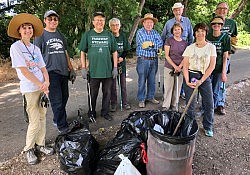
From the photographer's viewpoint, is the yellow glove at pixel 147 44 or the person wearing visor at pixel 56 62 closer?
the person wearing visor at pixel 56 62

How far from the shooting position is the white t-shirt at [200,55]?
4.06 meters

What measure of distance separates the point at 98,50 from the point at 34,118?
62.4 inches

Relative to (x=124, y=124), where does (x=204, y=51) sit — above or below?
above

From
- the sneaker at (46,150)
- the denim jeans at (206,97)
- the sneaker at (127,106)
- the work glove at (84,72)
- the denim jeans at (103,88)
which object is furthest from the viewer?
the sneaker at (127,106)

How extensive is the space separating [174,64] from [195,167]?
1925 mm

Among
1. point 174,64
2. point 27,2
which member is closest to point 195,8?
point 27,2

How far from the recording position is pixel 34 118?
3.58m

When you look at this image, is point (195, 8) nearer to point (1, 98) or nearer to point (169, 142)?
point (1, 98)

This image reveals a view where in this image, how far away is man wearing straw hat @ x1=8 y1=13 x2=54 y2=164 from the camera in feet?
10.8

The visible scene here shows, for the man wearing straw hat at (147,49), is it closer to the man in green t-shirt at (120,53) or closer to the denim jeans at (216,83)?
the man in green t-shirt at (120,53)

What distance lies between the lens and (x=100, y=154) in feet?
11.5

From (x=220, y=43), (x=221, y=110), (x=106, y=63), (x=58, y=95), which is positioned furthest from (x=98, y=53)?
(x=221, y=110)

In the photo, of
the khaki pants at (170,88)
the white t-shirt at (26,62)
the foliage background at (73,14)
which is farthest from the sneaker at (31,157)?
the foliage background at (73,14)

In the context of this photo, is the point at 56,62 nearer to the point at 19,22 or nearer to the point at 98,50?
the point at 98,50
